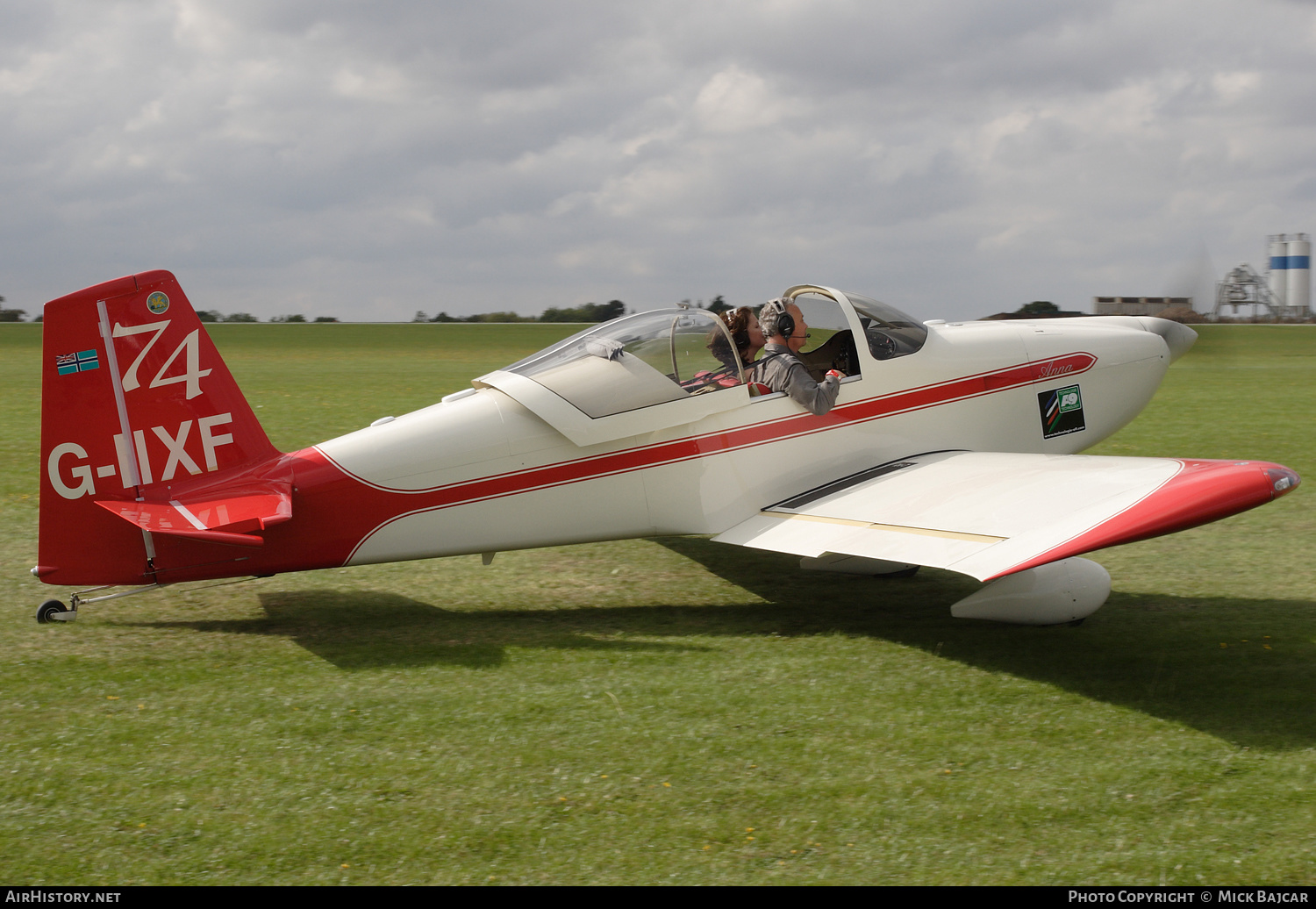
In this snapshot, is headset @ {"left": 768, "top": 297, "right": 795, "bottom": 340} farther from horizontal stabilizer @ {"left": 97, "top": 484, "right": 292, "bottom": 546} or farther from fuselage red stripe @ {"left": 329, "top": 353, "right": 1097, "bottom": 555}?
horizontal stabilizer @ {"left": 97, "top": 484, "right": 292, "bottom": 546}

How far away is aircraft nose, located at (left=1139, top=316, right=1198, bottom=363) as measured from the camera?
28.4ft

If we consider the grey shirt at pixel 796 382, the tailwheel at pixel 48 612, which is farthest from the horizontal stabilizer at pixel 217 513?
the grey shirt at pixel 796 382

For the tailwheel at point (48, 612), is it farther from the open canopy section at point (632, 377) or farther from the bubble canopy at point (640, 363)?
the bubble canopy at point (640, 363)

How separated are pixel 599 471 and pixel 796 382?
1.46 m

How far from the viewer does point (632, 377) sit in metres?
6.23

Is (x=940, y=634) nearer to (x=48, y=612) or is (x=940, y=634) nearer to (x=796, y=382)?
(x=796, y=382)

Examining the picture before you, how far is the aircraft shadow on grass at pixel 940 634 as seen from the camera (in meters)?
4.87

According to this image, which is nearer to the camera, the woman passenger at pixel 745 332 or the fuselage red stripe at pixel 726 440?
the fuselage red stripe at pixel 726 440

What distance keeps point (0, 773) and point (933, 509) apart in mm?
4605

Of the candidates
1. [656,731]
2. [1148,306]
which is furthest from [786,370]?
[1148,306]

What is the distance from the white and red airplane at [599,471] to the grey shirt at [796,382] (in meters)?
0.08

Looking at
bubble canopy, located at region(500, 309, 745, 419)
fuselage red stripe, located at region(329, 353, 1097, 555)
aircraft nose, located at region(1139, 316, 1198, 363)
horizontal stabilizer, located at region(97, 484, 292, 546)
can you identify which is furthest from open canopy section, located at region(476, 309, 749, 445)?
aircraft nose, located at region(1139, 316, 1198, 363)
